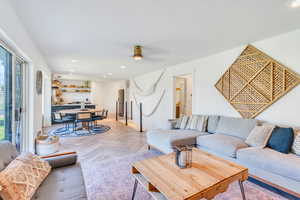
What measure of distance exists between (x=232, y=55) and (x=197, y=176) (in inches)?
111

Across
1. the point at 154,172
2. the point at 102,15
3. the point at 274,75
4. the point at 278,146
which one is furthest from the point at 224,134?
the point at 102,15

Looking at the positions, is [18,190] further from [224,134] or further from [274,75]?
[274,75]

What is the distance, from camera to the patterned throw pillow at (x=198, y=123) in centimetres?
336

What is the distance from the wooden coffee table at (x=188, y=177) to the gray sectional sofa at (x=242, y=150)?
67 centimetres

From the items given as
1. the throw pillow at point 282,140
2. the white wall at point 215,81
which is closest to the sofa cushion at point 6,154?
the throw pillow at point 282,140

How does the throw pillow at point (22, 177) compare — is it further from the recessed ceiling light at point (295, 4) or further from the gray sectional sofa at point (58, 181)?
the recessed ceiling light at point (295, 4)

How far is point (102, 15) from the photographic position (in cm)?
191

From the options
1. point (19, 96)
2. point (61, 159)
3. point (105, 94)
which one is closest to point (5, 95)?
point (19, 96)

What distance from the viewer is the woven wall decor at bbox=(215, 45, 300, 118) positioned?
97.0 inches

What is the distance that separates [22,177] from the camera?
3.86ft

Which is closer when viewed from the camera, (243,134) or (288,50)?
(288,50)

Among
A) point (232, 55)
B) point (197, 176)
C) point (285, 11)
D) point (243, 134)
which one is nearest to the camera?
point (197, 176)

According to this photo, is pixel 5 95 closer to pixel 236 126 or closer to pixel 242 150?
pixel 242 150

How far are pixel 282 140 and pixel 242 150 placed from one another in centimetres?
55
